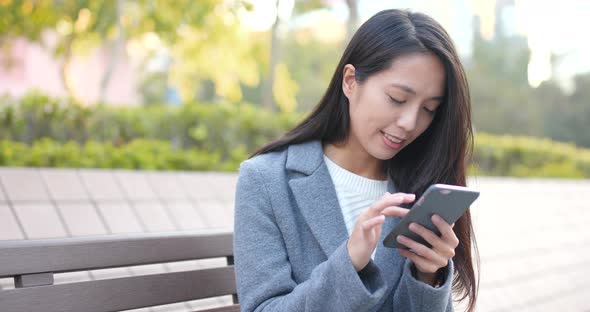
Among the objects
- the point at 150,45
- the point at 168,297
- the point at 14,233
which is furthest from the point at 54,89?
the point at 168,297

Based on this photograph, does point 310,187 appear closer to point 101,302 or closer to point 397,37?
point 397,37

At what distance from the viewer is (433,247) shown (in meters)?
1.93

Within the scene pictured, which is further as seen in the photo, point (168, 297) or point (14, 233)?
point (14, 233)

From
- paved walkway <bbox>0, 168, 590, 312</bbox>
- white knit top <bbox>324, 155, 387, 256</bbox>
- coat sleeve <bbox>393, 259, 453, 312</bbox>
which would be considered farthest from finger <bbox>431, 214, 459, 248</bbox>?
paved walkway <bbox>0, 168, 590, 312</bbox>

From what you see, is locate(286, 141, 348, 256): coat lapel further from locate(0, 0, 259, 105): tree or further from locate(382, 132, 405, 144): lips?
locate(0, 0, 259, 105): tree

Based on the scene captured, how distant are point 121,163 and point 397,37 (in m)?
4.01

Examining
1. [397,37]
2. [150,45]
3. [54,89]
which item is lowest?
[54,89]

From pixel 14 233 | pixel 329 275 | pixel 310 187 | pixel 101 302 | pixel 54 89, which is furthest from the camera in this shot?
pixel 54 89

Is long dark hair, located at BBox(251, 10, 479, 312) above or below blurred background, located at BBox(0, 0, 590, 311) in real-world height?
above

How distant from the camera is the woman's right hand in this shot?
1781mm

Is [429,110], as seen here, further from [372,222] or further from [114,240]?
[114,240]

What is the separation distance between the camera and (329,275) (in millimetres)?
1906

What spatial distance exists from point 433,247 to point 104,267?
2.86 ft

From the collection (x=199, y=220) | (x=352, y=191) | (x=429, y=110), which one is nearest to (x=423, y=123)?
(x=429, y=110)
